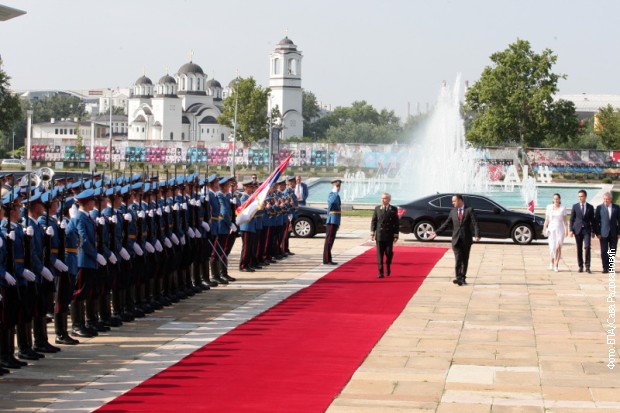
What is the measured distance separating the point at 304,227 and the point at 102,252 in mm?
15844

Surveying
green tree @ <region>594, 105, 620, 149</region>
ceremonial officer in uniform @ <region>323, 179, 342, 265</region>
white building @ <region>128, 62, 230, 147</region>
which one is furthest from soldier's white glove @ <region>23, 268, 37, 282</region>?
white building @ <region>128, 62, 230, 147</region>

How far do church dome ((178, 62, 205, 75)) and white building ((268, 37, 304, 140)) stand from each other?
46.4 ft

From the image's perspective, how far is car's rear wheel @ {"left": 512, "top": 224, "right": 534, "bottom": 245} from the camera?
28.3 m

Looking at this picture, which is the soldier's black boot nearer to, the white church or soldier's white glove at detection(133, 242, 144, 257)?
soldier's white glove at detection(133, 242, 144, 257)

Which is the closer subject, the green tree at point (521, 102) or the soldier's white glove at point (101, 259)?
the soldier's white glove at point (101, 259)

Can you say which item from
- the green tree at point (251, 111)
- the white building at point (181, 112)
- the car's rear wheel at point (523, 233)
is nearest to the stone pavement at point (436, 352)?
the car's rear wheel at point (523, 233)

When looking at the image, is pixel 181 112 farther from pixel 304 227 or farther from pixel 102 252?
pixel 102 252

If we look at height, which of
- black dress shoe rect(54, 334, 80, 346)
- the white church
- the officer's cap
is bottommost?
black dress shoe rect(54, 334, 80, 346)

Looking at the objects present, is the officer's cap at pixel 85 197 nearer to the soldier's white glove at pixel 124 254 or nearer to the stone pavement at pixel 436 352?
the soldier's white glove at pixel 124 254

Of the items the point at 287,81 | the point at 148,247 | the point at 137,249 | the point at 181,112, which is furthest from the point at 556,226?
the point at 181,112

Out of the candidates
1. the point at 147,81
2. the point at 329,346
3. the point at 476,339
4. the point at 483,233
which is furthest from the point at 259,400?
the point at 147,81

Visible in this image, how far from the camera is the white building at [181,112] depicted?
165750 mm

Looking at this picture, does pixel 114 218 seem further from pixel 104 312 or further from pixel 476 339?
pixel 476 339

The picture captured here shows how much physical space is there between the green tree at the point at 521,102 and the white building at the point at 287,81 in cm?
6537
